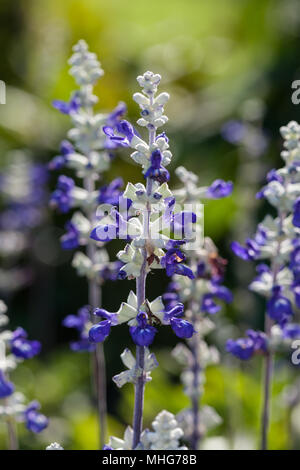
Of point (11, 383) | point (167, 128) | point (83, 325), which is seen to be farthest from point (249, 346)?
point (167, 128)

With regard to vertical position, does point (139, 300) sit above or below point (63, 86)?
below

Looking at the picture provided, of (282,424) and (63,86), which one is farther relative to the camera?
(63,86)

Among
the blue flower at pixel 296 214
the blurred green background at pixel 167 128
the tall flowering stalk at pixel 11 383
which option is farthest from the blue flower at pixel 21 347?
the blurred green background at pixel 167 128

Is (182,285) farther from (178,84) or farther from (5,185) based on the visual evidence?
(178,84)

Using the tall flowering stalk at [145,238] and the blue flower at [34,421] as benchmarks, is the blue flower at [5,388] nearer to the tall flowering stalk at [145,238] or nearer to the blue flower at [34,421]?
the blue flower at [34,421]

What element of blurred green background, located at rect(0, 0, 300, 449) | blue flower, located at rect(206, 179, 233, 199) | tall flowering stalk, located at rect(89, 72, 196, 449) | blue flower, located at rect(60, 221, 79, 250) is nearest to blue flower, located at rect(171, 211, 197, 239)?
tall flowering stalk, located at rect(89, 72, 196, 449)

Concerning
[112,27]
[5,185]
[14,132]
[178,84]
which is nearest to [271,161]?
[178,84]
